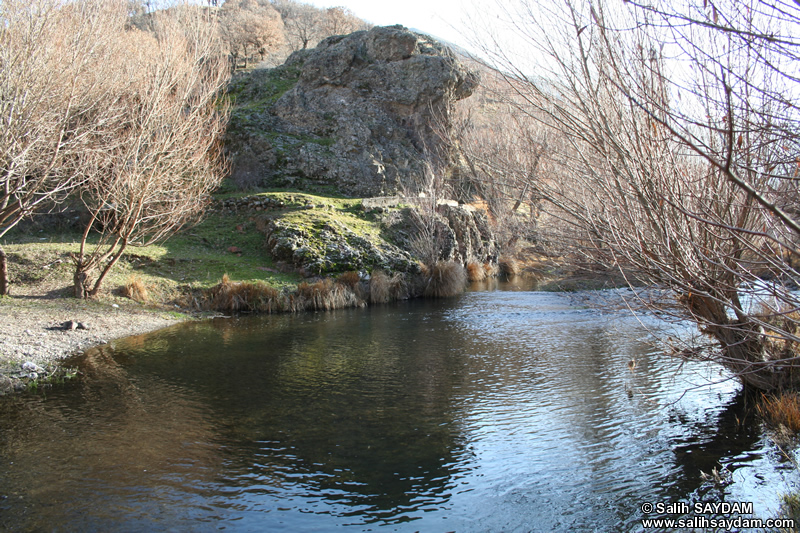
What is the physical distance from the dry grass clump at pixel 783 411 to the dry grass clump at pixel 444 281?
15.1m

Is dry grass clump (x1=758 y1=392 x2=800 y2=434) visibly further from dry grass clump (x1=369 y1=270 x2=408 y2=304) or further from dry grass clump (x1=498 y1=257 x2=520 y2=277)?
dry grass clump (x1=498 y1=257 x2=520 y2=277)

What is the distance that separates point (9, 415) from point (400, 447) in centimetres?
577

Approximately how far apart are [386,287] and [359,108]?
18.5 meters

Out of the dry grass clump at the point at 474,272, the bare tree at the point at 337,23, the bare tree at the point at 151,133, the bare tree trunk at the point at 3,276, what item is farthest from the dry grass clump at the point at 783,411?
the bare tree at the point at 337,23

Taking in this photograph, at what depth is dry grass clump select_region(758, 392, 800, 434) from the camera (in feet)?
23.4

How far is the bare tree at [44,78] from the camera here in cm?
942

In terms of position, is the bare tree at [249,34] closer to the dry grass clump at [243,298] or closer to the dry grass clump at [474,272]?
the dry grass clump at [474,272]

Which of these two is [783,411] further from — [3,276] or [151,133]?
[3,276]

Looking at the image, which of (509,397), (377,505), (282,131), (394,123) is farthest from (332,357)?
(394,123)

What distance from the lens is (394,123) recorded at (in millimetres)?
35969

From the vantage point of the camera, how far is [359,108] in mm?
35500

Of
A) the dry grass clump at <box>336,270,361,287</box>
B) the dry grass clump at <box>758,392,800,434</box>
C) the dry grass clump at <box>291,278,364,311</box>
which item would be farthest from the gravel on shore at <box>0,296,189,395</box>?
the dry grass clump at <box>758,392,800,434</box>

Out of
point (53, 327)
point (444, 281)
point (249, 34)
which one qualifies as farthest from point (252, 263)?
point (249, 34)

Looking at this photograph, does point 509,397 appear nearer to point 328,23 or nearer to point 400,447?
point 400,447
